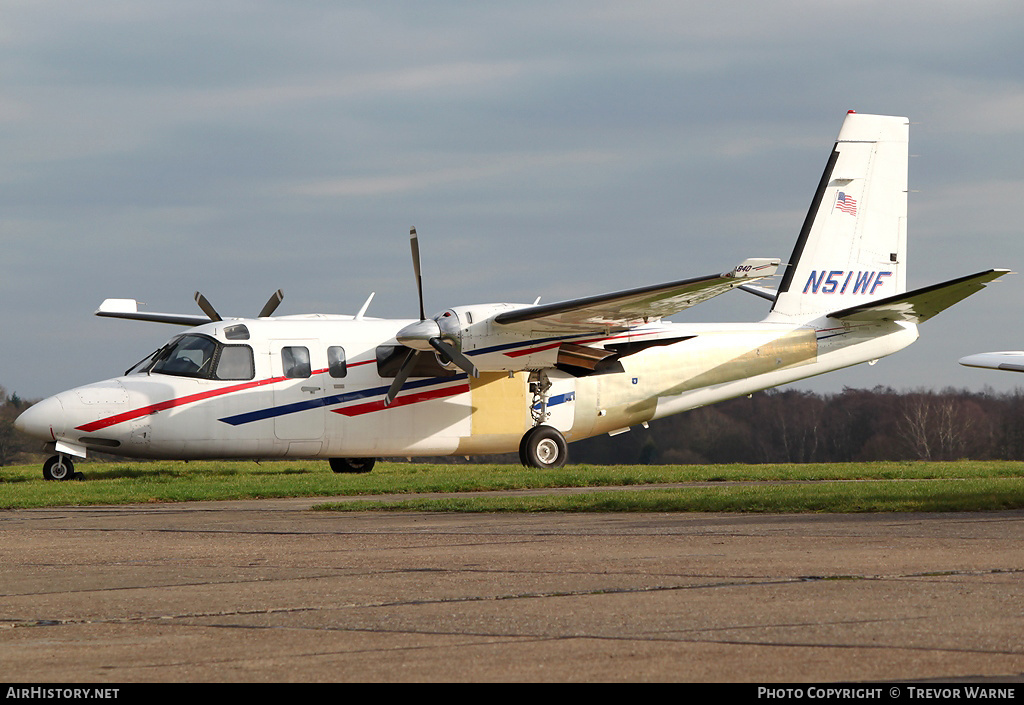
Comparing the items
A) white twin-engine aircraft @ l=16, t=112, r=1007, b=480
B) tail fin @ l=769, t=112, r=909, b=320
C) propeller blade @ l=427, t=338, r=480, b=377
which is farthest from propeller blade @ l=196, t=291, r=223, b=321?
tail fin @ l=769, t=112, r=909, b=320

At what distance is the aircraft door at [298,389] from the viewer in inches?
907

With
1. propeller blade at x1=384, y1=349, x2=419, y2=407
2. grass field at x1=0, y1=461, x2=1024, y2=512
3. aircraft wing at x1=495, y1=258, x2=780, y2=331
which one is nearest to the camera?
grass field at x1=0, y1=461, x2=1024, y2=512

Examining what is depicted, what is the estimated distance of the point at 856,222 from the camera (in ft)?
93.6

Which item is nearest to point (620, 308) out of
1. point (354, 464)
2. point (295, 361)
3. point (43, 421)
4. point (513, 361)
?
point (513, 361)

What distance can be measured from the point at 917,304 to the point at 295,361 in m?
13.0

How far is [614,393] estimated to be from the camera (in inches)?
1016

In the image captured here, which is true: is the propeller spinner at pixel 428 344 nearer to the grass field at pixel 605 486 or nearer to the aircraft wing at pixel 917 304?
the grass field at pixel 605 486

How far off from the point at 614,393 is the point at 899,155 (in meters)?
9.34

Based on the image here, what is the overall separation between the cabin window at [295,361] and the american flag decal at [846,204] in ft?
43.2

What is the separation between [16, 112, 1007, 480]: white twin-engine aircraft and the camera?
883 inches

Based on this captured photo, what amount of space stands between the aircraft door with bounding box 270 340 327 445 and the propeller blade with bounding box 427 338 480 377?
2361 millimetres

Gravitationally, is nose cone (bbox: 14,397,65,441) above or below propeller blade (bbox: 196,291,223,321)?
below

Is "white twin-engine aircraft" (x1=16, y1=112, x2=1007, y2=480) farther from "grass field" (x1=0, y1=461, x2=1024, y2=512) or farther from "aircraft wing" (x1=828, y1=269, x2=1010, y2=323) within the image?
"grass field" (x1=0, y1=461, x2=1024, y2=512)

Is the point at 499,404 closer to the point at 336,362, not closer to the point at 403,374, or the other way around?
the point at 403,374
